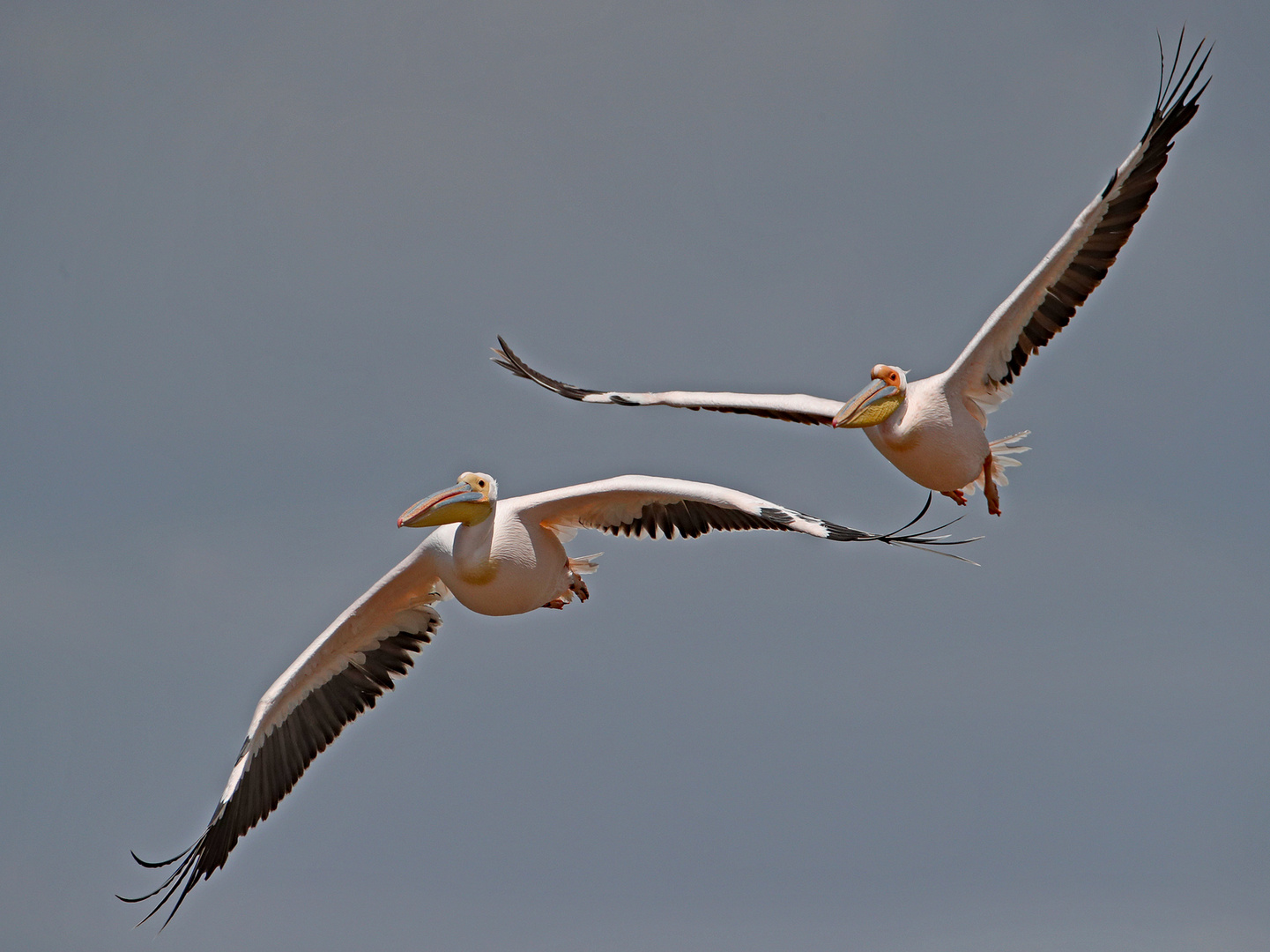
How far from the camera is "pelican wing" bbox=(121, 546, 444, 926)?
630 inches

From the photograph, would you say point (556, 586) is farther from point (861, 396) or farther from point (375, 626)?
point (861, 396)

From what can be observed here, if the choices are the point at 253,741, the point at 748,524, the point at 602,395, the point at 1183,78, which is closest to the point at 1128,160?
the point at 1183,78

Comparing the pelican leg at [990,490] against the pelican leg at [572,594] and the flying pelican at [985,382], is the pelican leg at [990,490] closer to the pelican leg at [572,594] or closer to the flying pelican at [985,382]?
the flying pelican at [985,382]

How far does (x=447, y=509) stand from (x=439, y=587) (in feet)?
4.53

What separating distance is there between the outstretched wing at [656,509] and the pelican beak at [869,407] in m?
1.84

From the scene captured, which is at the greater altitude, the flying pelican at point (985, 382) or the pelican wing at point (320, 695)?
the flying pelican at point (985, 382)

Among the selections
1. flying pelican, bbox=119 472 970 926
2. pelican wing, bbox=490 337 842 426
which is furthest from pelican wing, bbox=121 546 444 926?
pelican wing, bbox=490 337 842 426

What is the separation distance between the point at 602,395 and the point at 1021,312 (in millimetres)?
4400

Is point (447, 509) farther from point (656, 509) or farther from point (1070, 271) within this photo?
point (1070, 271)

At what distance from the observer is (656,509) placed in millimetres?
15500

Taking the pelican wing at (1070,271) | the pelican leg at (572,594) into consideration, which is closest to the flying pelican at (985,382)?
the pelican wing at (1070,271)

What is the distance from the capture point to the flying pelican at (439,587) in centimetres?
1522

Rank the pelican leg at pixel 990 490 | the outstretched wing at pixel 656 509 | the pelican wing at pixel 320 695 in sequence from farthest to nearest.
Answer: the pelican leg at pixel 990 490 < the pelican wing at pixel 320 695 < the outstretched wing at pixel 656 509

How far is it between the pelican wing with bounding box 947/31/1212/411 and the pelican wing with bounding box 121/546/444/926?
5227mm
